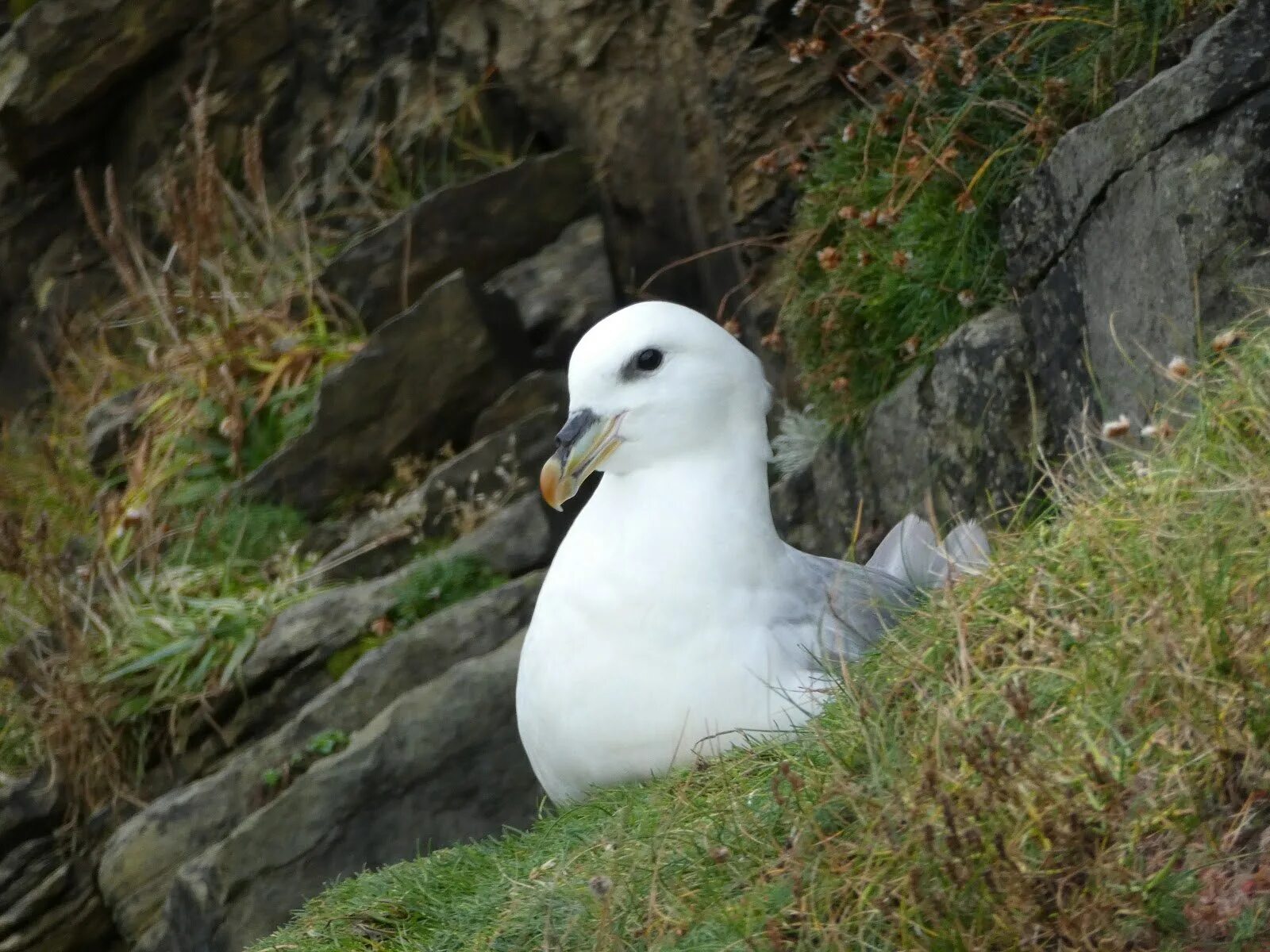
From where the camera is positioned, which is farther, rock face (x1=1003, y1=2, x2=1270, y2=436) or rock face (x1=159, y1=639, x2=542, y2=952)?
rock face (x1=159, y1=639, x2=542, y2=952)

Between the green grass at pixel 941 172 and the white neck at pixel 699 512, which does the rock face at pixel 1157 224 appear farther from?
the white neck at pixel 699 512

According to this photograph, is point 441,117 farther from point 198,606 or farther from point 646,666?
point 646,666

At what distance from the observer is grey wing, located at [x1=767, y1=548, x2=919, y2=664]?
3281 mm

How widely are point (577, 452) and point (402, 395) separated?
10.3 ft

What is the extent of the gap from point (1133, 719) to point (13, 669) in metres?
4.63

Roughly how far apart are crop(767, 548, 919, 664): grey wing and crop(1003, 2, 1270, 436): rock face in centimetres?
61

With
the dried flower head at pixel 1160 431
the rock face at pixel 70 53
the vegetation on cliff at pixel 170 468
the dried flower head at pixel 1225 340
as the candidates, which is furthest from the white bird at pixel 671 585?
the rock face at pixel 70 53

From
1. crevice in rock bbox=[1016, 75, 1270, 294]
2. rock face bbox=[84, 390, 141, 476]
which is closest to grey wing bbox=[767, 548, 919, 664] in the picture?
crevice in rock bbox=[1016, 75, 1270, 294]

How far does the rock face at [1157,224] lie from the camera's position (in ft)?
11.9

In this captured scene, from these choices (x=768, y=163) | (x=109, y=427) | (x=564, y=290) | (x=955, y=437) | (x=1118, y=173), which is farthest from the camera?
(x=109, y=427)

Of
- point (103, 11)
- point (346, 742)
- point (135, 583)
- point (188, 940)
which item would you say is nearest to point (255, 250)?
point (103, 11)

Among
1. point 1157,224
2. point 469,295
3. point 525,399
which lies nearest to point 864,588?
point 1157,224

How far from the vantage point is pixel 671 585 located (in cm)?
336

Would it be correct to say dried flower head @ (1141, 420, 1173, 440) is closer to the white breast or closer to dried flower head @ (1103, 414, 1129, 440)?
dried flower head @ (1103, 414, 1129, 440)
